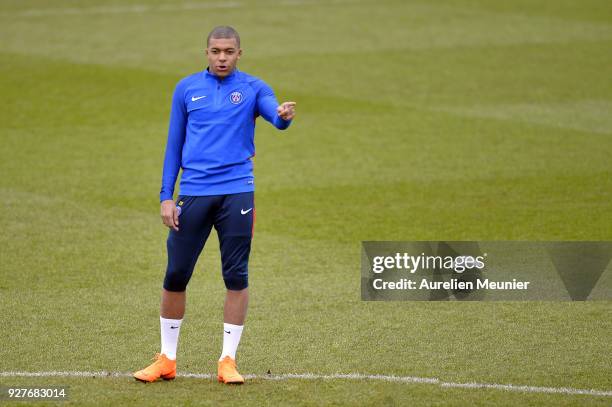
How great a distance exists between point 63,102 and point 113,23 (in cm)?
639

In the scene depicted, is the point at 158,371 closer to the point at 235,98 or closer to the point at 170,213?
the point at 170,213

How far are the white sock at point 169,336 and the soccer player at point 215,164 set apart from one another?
0.03 m

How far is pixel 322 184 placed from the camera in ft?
48.5

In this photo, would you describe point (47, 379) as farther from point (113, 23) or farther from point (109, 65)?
point (113, 23)

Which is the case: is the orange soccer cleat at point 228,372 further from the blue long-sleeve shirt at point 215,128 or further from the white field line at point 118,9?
the white field line at point 118,9

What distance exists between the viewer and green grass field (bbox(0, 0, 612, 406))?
8445 millimetres

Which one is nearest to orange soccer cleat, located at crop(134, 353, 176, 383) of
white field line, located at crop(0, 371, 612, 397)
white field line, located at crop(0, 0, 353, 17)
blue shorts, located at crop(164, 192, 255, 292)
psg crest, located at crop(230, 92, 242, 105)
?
white field line, located at crop(0, 371, 612, 397)

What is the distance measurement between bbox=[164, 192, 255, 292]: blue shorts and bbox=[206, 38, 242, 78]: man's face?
33.7 inches

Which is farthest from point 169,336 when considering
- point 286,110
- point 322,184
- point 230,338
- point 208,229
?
point 322,184

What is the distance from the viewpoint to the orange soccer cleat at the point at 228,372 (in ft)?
25.3

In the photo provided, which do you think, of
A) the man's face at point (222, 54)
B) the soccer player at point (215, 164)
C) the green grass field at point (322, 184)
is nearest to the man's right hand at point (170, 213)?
the soccer player at point (215, 164)

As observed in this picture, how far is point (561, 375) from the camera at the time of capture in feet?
26.7

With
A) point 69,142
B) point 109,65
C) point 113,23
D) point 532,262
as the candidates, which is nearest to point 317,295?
point 532,262

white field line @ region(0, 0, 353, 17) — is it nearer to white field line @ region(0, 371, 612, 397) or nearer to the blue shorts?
white field line @ region(0, 371, 612, 397)
